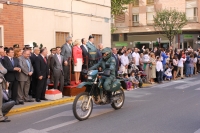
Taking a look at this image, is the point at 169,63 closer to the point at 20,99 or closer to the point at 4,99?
the point at 20,99

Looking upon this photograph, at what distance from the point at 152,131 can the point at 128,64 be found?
8549mm

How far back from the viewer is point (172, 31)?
3819 centimetres

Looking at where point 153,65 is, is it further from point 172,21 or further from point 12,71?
point 172,21

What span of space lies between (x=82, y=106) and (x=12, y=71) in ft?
10.1

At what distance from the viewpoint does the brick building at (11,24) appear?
536 inches

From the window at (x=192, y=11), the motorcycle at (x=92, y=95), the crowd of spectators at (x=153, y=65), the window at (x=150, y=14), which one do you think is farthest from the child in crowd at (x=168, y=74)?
the window at (x=150, y=14)

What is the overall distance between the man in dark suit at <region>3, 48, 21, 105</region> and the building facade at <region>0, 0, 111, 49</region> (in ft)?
14.1

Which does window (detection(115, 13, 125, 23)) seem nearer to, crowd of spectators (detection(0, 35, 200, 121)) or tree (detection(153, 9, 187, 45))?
tree (detection(153, 9, 187, 45))

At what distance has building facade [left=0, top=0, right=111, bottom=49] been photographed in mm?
14531

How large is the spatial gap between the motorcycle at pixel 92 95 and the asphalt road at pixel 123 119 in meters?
0.28

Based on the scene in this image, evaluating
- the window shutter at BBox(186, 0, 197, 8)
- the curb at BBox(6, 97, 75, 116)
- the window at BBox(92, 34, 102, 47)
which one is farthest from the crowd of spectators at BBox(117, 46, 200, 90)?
the window shutter at BBox(186, 0, 197, 8)

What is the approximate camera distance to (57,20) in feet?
53.8

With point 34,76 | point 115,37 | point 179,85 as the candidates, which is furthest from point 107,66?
point 115,37

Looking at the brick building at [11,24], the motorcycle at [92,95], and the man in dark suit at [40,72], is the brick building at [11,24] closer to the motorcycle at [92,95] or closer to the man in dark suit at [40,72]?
the man in dark suit at [40,72]
